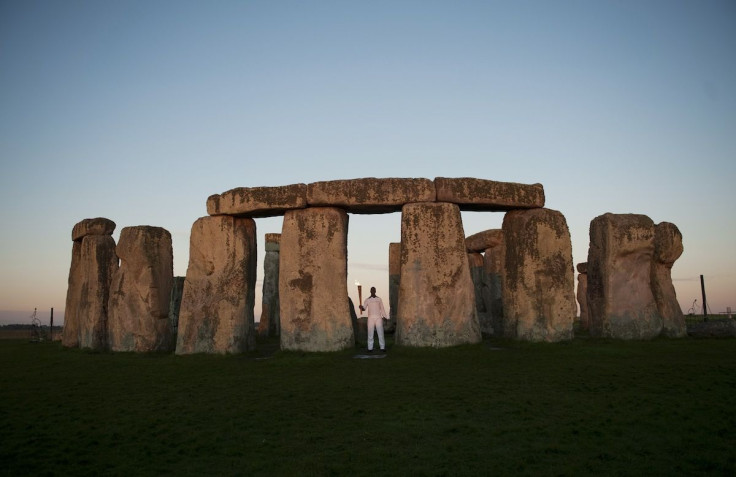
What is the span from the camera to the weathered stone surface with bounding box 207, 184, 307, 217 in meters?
12.4

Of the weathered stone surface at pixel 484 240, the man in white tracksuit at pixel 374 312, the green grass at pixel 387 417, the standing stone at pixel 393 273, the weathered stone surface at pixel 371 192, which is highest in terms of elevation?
the weathered stone surface at pixel 371 192

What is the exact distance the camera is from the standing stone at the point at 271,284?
19.8 metres

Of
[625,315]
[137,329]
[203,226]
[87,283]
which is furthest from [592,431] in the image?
[87,283]

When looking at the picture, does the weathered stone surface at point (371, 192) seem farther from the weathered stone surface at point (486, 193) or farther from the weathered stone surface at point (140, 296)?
the weathered stone surface at point (140, 296)

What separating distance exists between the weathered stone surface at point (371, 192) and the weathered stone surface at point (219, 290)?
207 centimetres

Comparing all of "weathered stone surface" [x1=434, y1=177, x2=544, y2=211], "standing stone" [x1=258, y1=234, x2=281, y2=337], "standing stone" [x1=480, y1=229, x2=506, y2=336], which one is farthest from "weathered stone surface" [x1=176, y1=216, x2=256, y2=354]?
"standing stone" [x1=480, y1=229, x2=506, y2=336]

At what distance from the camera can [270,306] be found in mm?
20375

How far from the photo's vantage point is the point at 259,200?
12539 mm

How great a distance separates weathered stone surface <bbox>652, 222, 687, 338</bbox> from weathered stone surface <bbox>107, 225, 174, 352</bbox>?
11.5 m

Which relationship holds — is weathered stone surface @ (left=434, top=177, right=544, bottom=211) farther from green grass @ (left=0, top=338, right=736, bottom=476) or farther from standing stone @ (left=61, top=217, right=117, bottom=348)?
standing stone @ (left=61, top=217, right=117, bottom=348)

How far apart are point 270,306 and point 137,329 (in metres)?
7.18

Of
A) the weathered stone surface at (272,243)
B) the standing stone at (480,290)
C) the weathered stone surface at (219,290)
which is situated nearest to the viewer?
the weathered stone surface at (219,290)

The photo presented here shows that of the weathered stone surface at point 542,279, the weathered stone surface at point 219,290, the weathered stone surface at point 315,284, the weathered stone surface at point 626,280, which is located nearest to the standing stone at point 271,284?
the weathered stone surface at point 219,290

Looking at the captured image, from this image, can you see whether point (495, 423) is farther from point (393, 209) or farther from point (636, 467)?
point (393, 209)
